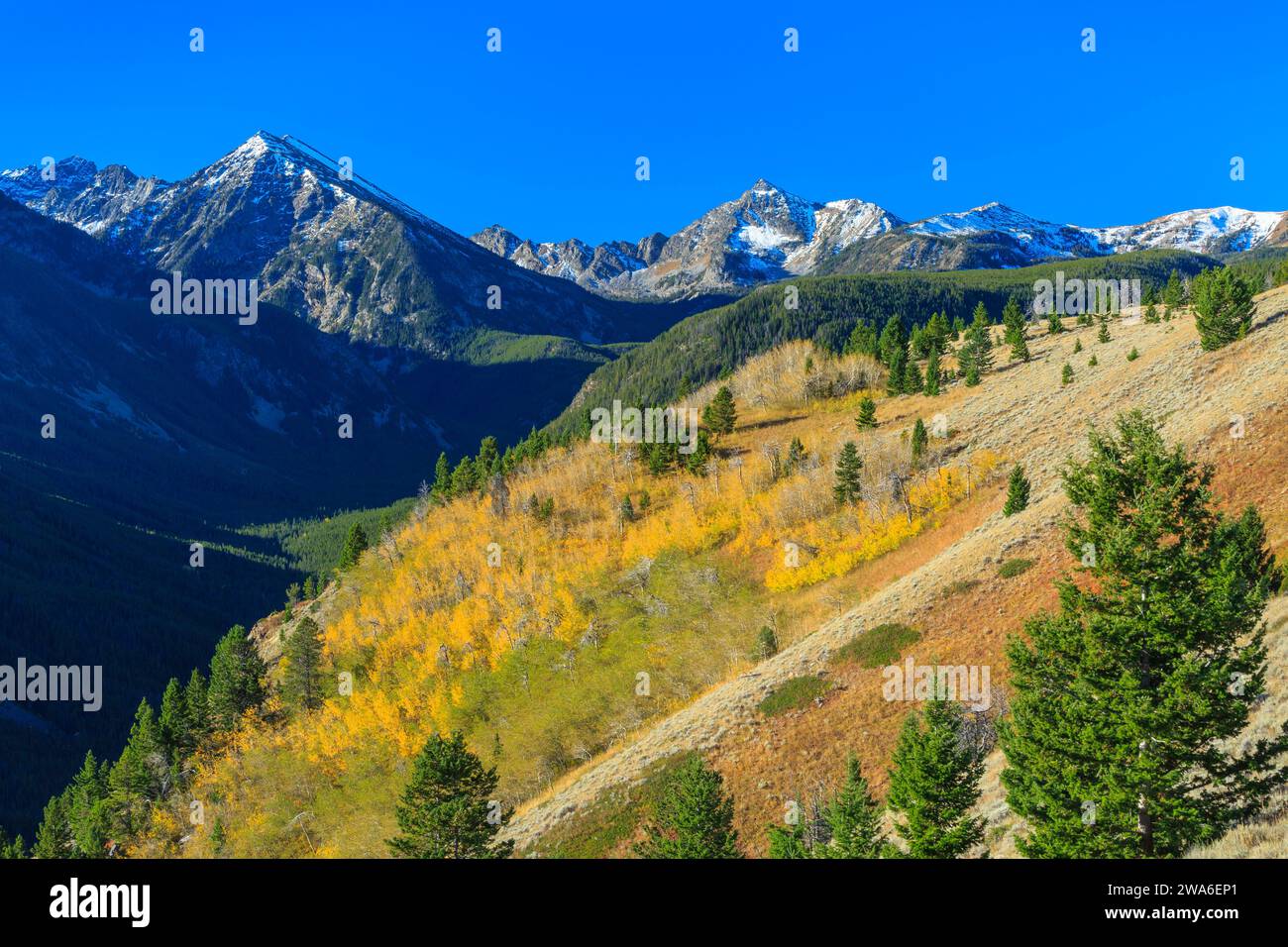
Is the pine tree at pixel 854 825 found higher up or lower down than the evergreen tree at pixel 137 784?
higher up

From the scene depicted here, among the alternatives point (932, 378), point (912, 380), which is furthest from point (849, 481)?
point (912, 380)

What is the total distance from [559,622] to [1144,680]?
204 ft

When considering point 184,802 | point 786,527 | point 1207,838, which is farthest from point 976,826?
point 184,802

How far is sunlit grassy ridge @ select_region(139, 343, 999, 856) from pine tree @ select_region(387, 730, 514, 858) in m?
24.9

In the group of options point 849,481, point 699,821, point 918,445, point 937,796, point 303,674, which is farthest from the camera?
point 303,674

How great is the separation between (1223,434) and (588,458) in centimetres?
7324

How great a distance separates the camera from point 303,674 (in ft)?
276

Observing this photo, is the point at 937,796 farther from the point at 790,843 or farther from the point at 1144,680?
the point at 1144,680

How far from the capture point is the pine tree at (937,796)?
24312 mm

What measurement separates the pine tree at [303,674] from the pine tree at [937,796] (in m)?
73.2

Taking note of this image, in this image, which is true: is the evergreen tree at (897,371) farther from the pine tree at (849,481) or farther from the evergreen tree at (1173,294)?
the pine tree at (849,481)

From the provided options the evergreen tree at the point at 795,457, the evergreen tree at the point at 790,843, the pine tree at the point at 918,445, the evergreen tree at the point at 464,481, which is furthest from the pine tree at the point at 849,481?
the evergreen tree at the point at 464,481

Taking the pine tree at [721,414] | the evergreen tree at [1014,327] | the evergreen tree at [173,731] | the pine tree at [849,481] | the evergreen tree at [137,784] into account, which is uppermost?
the evergreen tree at [1014,327]
